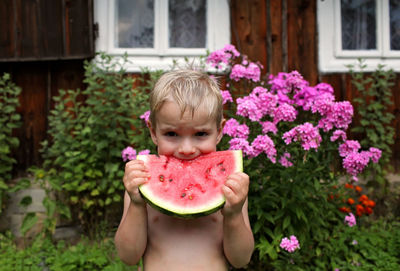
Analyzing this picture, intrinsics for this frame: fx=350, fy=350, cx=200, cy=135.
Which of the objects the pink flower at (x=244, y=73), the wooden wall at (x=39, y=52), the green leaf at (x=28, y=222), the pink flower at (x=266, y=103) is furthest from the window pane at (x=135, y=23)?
the pink flower at (x=266, y=103)

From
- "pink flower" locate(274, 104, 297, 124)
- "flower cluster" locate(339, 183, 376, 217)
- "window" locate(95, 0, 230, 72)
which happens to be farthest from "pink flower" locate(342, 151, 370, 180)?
"window" locate(95, 0, 230, 72)

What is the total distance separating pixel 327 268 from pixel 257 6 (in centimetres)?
347

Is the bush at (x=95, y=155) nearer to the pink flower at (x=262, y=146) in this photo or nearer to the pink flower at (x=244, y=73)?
the pink flower at (x=244, y=73)

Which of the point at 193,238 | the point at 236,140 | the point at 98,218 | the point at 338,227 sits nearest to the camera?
the point at 193,238

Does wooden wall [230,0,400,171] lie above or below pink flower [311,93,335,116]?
above

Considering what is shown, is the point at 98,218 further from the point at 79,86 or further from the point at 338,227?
the point at 338,227

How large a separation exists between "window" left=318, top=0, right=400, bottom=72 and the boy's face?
3757 mm

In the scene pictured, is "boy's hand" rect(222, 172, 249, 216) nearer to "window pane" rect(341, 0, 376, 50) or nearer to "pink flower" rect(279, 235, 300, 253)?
"pink flower" rect(279, 235, 300, 253)

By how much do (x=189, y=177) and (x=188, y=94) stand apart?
391mm

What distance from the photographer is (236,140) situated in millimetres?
2570

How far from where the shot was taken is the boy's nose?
1609 millimetres

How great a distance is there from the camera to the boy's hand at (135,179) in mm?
1543

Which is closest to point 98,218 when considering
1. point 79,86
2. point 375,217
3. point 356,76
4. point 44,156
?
point 44,156

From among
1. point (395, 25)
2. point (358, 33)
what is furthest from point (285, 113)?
point (395, 25)
